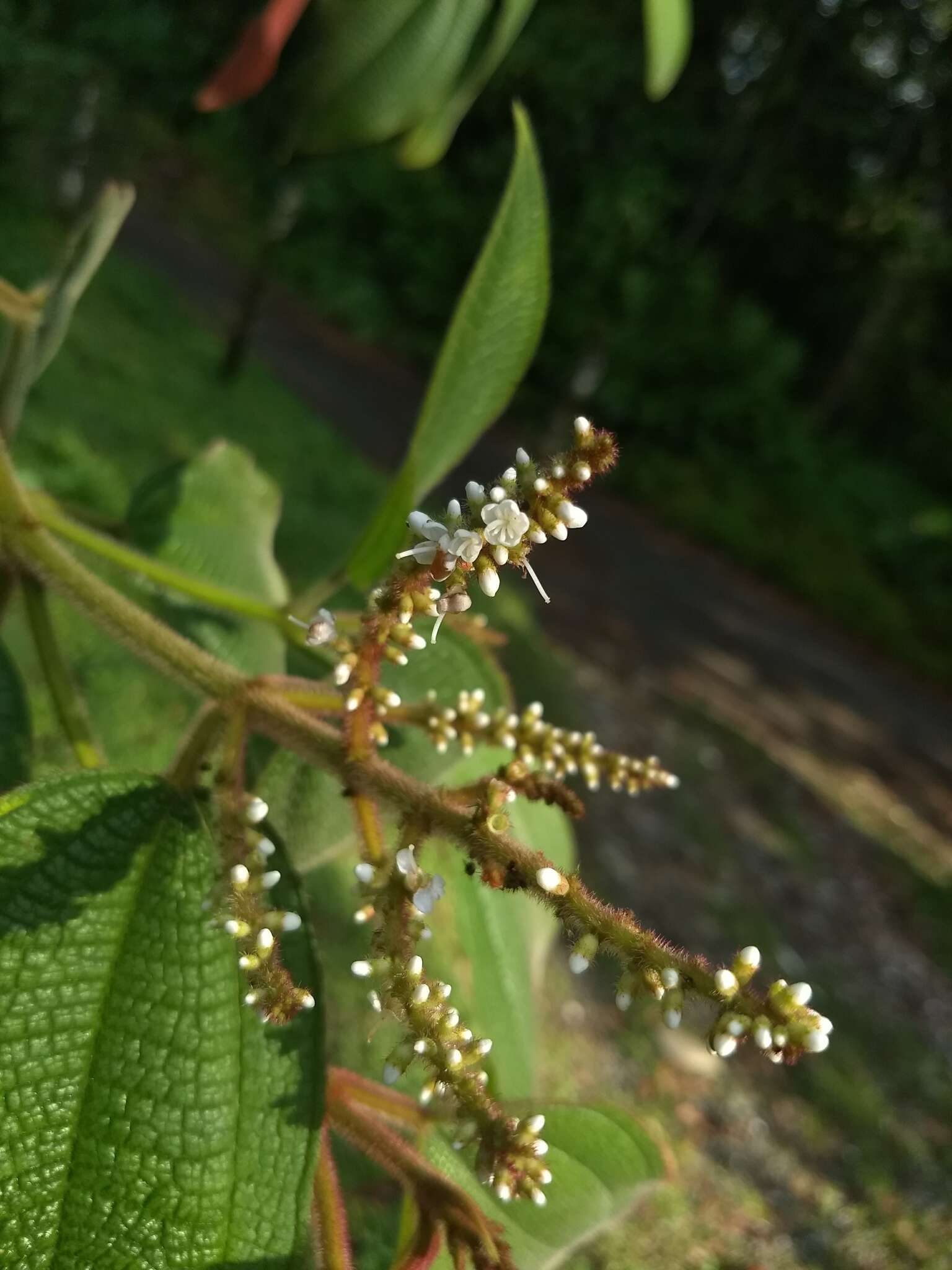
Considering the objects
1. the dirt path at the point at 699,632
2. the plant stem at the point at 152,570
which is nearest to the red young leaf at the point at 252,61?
the plant stem at the point at 152,570

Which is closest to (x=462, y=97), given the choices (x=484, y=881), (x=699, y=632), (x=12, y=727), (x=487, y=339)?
(x=487, y=339)

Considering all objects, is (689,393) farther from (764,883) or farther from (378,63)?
(378,63)

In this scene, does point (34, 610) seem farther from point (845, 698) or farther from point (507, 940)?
point (845, 698)

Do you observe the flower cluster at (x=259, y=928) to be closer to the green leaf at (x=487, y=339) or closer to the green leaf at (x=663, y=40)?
the green leaf at (x=487, y=339)

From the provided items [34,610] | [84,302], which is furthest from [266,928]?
[84,302]

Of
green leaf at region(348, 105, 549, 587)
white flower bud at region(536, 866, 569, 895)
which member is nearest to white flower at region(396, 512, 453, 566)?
white flower bud at region(536, 866, 569, 895)

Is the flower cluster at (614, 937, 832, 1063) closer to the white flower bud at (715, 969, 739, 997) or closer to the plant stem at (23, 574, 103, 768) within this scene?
the white flower bud at (715, 969, 739, 997)
